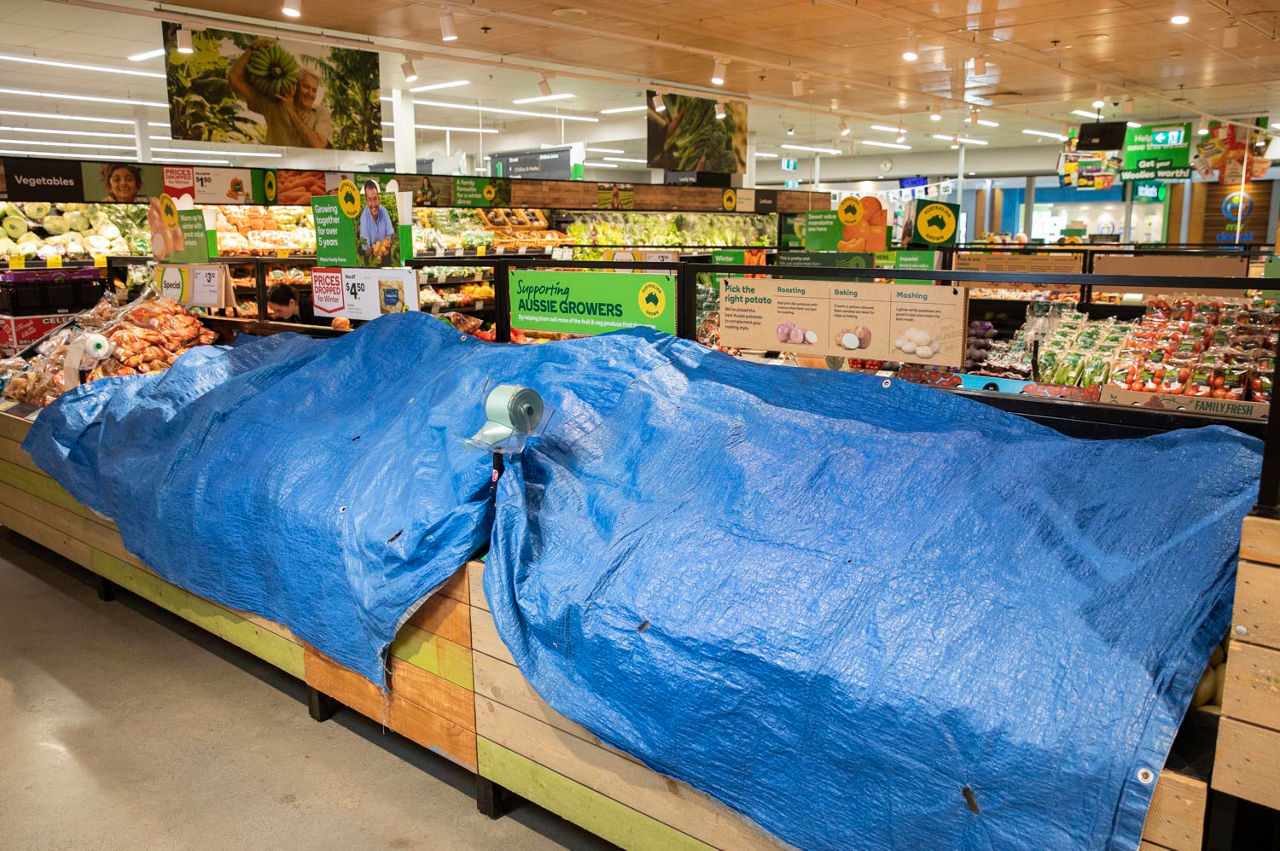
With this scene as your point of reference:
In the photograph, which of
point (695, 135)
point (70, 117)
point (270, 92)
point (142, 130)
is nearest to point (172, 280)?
point (270, 92)

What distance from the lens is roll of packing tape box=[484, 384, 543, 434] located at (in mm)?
2498

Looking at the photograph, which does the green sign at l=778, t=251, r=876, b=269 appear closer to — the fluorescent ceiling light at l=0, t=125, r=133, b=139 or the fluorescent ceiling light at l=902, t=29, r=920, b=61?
the fluorescent ceiling light at l=902, t=29, r=920, b=61

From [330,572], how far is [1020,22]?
872cm

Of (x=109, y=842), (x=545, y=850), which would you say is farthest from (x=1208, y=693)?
(x=109, y=842)

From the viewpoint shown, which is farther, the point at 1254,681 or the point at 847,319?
the point at 847,319

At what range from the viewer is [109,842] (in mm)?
2818

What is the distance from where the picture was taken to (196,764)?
3.22m

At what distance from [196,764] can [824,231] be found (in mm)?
7714

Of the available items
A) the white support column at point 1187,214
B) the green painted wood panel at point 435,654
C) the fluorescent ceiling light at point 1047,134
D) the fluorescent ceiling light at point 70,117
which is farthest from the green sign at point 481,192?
the white support column at point 1187,214

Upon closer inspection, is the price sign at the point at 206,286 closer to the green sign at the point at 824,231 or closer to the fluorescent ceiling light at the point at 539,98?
the green sign at the point at 824,231

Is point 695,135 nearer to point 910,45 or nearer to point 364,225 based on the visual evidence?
point 910,45

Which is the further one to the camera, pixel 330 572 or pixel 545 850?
pixel 330 572

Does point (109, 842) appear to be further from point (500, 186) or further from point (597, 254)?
point (500, 186)

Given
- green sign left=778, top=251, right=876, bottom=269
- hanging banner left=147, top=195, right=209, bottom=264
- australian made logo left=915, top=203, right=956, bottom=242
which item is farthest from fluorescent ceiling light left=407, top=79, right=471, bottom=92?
hanging banner left=147, top=195, right=209, bottom=264
